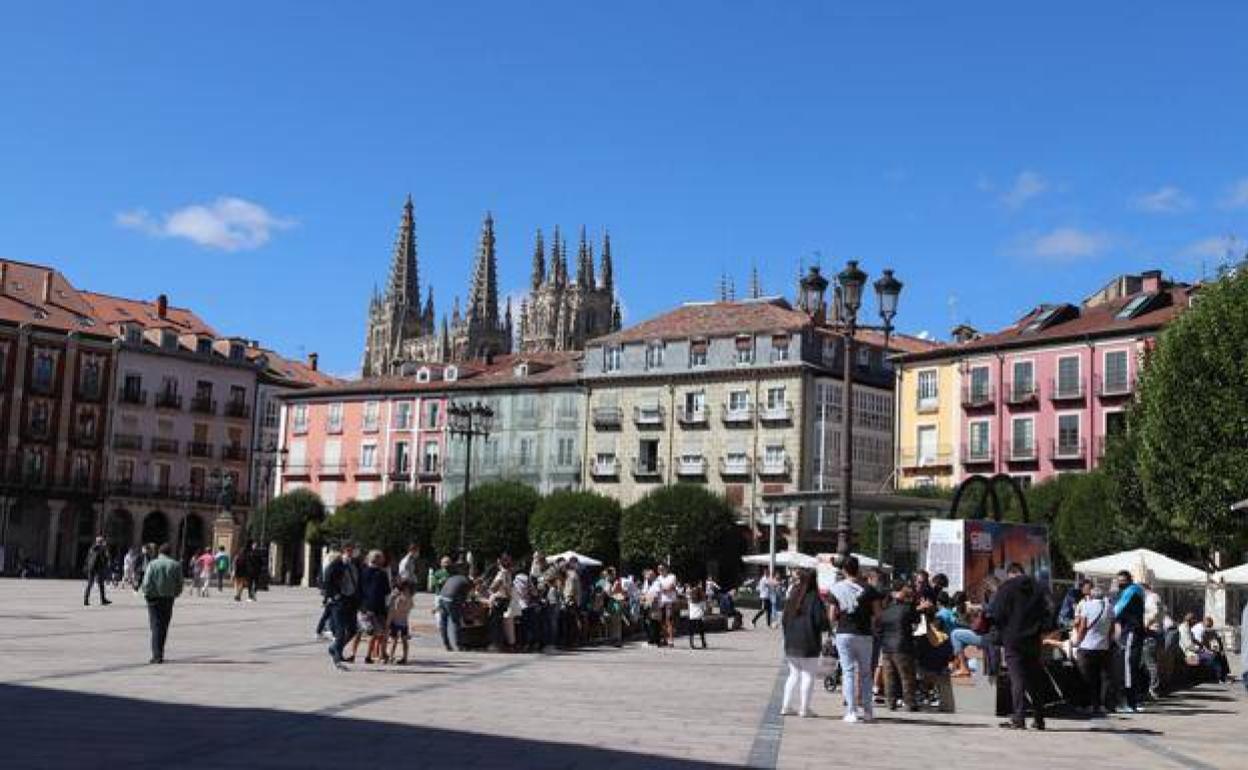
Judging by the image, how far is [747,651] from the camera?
2892 cm

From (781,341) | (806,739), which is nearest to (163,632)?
(806,739)

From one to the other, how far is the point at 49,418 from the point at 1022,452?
54.3 meters

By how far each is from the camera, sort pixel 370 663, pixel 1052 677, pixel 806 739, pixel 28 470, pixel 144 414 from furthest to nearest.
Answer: pixel 144 414, pixel 28 470, pixel 370 663, pixel 1052 677, pixel 806 739

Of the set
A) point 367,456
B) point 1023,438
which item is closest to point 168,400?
point 367,456

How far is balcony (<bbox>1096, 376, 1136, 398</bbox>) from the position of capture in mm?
57719

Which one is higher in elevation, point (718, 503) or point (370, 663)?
point (718, 503)

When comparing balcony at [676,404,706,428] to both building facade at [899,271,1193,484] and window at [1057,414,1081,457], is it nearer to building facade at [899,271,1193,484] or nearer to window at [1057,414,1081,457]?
building facade at [899,271,1193,484]

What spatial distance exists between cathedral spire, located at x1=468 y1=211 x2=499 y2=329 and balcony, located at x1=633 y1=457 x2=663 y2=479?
88797mm

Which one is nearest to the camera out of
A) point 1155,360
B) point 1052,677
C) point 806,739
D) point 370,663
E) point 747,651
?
point 806,739

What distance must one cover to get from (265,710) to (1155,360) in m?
32.5

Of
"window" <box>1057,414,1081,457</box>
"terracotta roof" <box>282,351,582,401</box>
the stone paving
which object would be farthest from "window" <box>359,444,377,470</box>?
the stone paving

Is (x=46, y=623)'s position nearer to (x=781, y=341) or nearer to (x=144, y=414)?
(x=781, y=341)

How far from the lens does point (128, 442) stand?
86.3 m

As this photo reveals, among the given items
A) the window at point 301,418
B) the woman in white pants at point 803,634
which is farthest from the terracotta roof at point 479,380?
the woman in white pants at point 803,634
